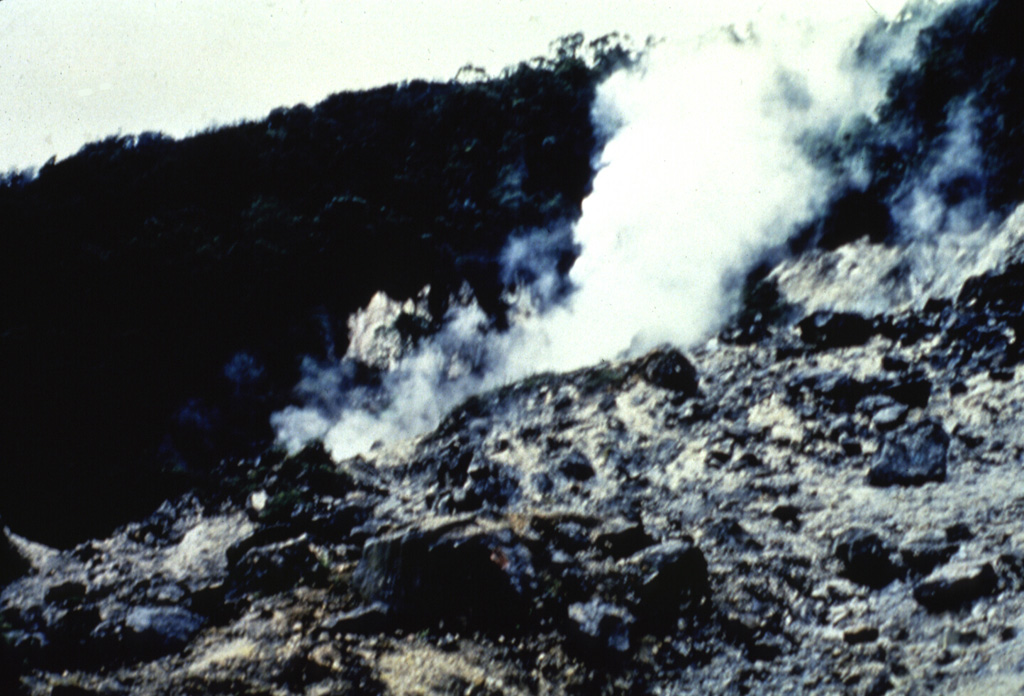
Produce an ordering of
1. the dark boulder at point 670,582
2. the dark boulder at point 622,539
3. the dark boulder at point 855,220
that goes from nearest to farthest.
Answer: the dark boulder at point 670,582 → the dark boulder at point 622,539 → the dark boulder at point 855,220

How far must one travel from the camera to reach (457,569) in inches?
167

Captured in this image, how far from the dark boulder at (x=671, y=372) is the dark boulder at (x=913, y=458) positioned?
268 centimetres

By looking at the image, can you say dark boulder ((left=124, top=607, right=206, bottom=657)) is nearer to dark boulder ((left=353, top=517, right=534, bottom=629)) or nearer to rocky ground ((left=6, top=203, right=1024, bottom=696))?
rocky ground ((left=6, top=203, right=1024, bottom=696))

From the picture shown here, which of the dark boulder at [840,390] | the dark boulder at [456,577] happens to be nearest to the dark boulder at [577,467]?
the dark boulder at [456,577]

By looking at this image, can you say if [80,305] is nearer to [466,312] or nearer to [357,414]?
[357,414]

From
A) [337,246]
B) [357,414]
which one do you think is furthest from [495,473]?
[337,246]

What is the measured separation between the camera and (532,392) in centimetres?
905

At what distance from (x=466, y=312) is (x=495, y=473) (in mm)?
7155

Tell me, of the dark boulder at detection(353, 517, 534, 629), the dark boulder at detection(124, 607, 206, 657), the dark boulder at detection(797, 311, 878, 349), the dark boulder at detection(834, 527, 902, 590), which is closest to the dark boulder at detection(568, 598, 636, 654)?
the dark boulder at detection(353, 517, 534, 629)

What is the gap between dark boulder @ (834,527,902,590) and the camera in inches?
155

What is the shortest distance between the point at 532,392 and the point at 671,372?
220cm

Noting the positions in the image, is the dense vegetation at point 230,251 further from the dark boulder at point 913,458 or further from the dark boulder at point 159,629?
the dark boulder at point 913,458

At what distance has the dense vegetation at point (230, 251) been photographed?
11.5 metres

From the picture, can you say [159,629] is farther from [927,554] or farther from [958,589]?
[927,554]
